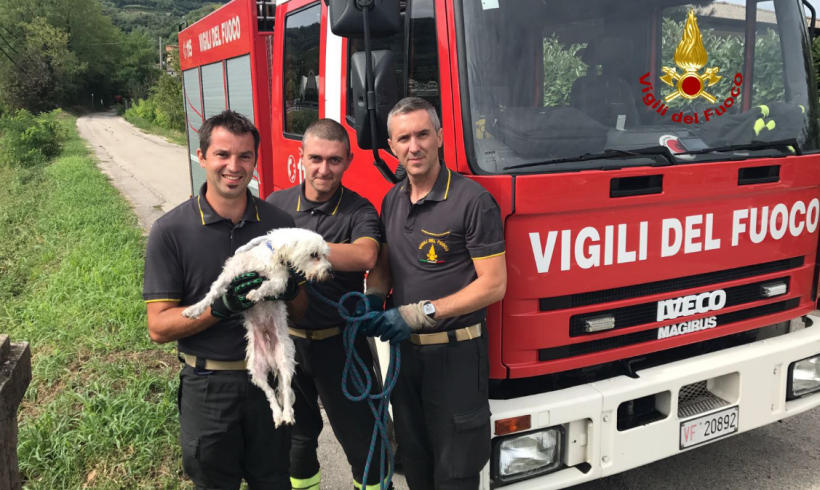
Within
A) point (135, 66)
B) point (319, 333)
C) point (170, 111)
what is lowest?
point (319, 333)

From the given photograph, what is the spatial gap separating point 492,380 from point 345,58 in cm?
183

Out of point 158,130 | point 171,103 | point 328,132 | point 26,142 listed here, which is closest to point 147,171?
point 26,142

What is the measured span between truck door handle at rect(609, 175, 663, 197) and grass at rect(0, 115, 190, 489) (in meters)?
2.49

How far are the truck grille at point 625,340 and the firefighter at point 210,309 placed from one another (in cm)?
115

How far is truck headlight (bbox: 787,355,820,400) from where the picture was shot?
3.00 metres

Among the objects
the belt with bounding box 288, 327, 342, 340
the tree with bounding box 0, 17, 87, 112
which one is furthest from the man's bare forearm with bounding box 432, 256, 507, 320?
the tree with bounding box 0, 17, 87, 112

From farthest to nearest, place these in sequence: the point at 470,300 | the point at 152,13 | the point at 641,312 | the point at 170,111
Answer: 1. the point at 152,13
2. the point at 170,111
3. the point at 641,312
4. the point at 470,300

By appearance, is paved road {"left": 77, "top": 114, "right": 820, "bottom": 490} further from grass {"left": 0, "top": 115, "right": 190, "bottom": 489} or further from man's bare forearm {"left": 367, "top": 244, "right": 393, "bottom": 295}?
man's bare forearm {"left": 367, "top": 244, "right": 393, "bottom": 295}

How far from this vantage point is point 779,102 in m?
3.02

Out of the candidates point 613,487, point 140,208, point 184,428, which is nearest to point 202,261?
point 184,428

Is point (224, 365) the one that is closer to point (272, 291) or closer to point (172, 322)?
point (172, 322)

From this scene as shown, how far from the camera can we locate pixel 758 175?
2.80 metres

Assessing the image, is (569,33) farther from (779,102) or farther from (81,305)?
(81,305)

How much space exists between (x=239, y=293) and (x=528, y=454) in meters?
1.36
